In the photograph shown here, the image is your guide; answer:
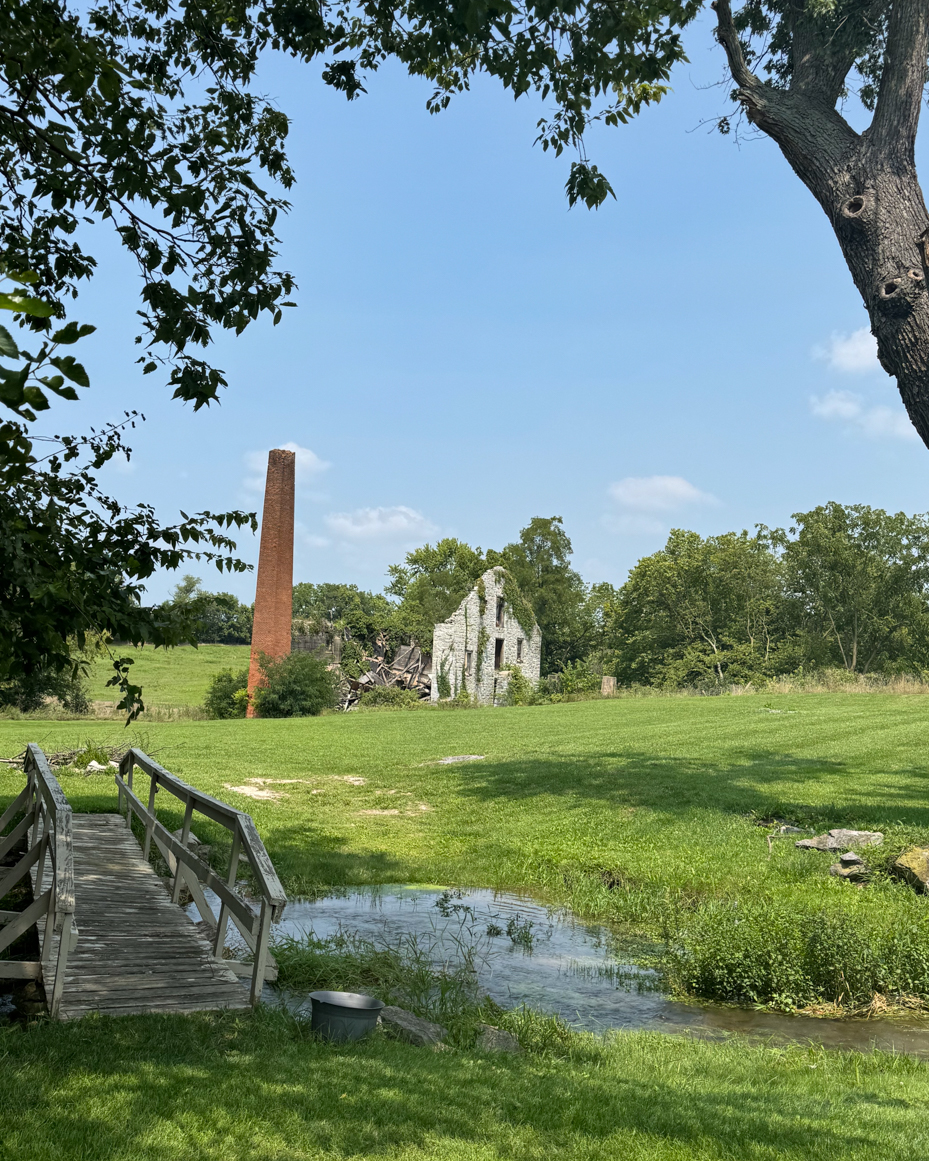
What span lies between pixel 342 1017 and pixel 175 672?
2581 inches

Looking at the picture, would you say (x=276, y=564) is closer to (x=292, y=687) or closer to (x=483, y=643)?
(x=292, y=687)

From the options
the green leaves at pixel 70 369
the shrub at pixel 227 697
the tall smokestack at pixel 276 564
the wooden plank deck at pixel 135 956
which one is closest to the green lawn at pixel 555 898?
the wooden plank deck at pixel 135 956

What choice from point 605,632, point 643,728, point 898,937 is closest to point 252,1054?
point 898,937

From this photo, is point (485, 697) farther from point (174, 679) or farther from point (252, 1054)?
point (252, 1054)

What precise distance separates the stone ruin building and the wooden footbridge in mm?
37843

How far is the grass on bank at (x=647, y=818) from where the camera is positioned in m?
8.63

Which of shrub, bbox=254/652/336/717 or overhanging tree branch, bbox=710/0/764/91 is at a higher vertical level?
overhanging tree branch, bbox=710/0/764/91

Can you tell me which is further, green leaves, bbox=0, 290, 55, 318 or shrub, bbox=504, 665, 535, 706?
shrub, bbox=504, 665, 535, 706

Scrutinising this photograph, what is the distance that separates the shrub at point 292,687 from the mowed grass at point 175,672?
15.0m

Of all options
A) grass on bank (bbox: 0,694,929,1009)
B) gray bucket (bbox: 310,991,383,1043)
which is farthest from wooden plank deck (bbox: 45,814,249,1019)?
grass on bank (bbox: 0,694,929,1009)

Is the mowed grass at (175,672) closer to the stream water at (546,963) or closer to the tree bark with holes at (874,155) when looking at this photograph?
the stream water at (546,963)

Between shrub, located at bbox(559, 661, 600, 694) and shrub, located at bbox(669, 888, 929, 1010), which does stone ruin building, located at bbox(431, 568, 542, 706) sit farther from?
shrub, located at bbox(669, 888, 929, 1010)

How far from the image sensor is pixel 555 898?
458 inches

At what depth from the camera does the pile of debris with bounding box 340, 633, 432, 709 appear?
166 ft
